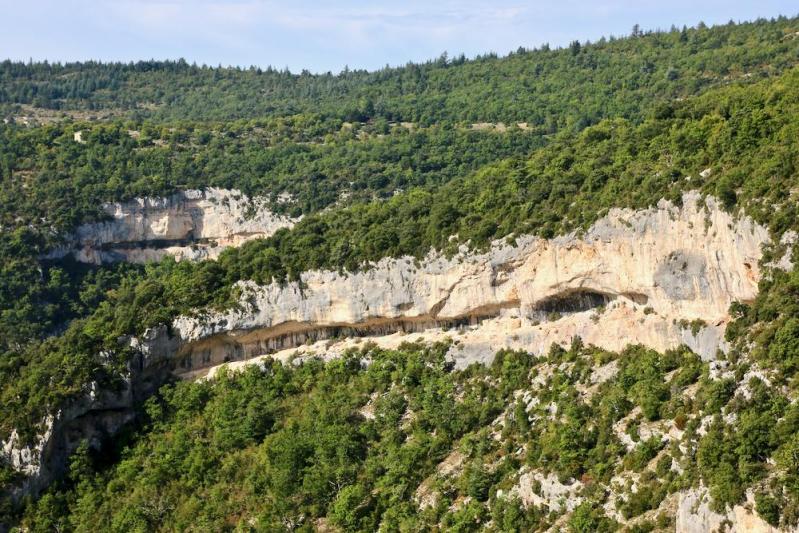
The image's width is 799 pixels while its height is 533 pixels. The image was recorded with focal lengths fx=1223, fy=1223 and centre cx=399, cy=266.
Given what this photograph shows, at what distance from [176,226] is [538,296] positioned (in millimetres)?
59496

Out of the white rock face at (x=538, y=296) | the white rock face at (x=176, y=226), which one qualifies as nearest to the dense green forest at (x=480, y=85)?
the white rock face at (x=176, y=226)

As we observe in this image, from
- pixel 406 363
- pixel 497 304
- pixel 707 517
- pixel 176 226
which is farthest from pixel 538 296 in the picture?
pixel 176 226

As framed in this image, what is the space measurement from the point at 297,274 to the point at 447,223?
10063 mm

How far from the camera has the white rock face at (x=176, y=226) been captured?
370 feet

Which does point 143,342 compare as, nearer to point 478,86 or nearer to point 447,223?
point 447,223

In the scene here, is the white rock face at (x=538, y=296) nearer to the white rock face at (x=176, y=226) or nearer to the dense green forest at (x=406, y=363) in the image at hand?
the dense green forest at (x=406, y=363)

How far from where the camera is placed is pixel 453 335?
2640 inches

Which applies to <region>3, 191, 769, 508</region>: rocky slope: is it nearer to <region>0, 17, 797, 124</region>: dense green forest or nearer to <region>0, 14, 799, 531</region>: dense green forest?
<region>0, 14, 799, 531</region>: dense green forest

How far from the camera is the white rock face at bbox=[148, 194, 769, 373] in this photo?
2076 inches

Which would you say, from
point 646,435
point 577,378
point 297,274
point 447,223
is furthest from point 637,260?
point 297,274

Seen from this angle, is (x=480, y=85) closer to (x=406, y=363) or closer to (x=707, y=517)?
(x=406, y=363)

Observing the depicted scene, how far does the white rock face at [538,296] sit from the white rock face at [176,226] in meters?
39.0

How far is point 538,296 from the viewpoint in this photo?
204 feet

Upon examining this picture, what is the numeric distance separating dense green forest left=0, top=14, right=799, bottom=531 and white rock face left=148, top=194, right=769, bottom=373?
3.25 ft
